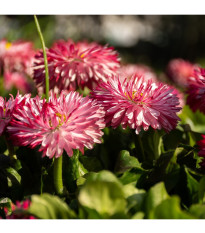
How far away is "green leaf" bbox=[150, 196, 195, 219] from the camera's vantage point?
521 millimetres

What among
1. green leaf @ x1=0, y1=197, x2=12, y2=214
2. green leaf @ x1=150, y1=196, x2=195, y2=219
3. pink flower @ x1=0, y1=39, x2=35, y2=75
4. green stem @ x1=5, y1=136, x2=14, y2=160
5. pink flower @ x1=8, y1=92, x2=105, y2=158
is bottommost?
green leaf @ x1=0, y1=197, x2=12, y2=214

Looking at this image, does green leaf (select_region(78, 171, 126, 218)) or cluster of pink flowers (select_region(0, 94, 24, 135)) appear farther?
cluster of pink flowers (select_region(0, 94, 24, 135))

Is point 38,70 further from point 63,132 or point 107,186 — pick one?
point 107,186

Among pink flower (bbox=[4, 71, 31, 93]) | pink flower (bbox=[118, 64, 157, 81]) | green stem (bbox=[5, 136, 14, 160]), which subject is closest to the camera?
green stem (bbox=[5, 136, 14, 160])

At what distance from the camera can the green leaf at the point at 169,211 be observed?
0.52m

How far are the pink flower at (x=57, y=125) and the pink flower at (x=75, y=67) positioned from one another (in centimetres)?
24

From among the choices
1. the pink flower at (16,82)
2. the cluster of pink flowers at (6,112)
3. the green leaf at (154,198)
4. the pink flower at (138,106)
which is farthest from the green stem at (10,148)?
the pink flower at (16,82)

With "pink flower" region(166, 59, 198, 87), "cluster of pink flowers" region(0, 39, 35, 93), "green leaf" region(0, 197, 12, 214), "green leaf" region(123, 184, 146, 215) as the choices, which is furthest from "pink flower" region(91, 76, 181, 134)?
"pink flower" region(166, 59, 198, 87)

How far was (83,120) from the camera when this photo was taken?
0.65 metres

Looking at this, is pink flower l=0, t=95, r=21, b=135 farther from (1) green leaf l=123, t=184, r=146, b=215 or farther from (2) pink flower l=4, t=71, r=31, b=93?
(2) pink flower l=4, t=71, r=31, b=93

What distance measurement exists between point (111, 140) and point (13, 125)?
1.14 feet

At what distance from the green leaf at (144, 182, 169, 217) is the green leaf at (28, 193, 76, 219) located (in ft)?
0.39

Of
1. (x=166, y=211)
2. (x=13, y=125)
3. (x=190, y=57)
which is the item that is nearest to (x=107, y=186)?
(x=166, y=211)

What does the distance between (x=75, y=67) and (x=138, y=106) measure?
267mm
